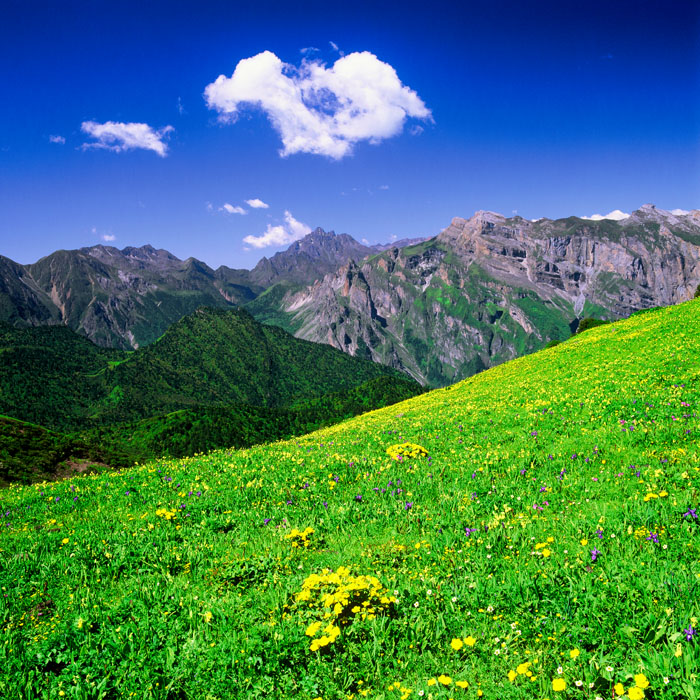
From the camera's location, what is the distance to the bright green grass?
4941mm

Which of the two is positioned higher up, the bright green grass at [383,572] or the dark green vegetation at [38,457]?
the bright green grass at [383,572]

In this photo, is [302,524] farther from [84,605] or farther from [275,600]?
[84,605]

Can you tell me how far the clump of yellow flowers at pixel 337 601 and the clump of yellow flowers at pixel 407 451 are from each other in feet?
23.3

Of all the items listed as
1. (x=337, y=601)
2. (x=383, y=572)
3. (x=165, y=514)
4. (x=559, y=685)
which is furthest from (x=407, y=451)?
(x=559, y=685)

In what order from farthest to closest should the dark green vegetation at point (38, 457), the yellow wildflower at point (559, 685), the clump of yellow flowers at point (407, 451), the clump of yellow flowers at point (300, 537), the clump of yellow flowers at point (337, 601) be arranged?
the dark green vegetation at point (38, 457), the clump of yellow flowers at point (407, 451), the clump of yellow flowers at point (300, 537), the clump of yellow flowers at point (337, 601), the yellow wildflower at point (559, 685)

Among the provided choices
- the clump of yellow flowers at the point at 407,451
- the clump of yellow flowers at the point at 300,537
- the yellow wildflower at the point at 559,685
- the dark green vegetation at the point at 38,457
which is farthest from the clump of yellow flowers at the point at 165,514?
the dark green vegetation at the point at 38,457

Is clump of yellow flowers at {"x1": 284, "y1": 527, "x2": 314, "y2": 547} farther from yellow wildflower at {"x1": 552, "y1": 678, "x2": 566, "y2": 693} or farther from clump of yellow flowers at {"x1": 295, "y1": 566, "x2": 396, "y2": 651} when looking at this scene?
yellow wildflower at {"x1": 552, "y1": 678, "x2": 566, "y2": 693}

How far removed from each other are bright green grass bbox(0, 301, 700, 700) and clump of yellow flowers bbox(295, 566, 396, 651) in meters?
0.13

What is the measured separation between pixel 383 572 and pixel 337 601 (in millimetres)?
1414

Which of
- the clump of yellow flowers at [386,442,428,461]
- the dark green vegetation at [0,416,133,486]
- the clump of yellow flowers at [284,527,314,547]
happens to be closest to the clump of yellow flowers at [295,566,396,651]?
the clump of yellow flowers at [284,527,314,547]

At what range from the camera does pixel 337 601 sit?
593cm

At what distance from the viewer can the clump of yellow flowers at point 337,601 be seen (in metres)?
5.50

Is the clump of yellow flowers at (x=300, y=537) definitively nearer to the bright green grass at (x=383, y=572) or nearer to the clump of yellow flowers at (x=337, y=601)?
the bright green grass at (x=383, y=572)

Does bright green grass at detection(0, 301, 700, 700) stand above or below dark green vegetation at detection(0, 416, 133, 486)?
above
